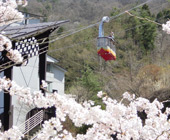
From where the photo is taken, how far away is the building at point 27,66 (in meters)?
6.47

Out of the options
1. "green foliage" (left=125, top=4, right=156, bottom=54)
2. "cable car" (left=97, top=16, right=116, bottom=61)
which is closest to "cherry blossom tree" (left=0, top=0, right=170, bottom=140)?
"cable car" (left=97, top=16, right=116, bottom=61)

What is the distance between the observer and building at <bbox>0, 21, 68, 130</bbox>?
6474 millimetres

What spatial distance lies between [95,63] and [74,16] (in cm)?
1914

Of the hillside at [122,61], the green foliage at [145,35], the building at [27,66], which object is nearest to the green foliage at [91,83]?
the hillside at [122,61]

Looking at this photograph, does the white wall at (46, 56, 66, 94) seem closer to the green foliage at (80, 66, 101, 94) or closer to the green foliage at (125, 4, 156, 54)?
the green foliage at (80, 66, 101, 94)

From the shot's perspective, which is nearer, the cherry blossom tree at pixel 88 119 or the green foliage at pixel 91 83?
the cherry blossom tree at pixel 88 119

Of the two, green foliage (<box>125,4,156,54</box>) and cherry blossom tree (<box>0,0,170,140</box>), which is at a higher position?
Result: cherry blossom tree (<box>0,0,170,140</box>)

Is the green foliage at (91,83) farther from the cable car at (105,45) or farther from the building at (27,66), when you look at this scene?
the cable car at (105,45)

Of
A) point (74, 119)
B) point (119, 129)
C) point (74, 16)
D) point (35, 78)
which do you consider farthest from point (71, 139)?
point (74, 16)

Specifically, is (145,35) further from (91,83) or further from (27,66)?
(27,66)

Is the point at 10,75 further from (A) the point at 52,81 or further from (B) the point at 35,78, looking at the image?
(A) the point at 52,81

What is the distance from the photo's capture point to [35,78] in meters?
14.6

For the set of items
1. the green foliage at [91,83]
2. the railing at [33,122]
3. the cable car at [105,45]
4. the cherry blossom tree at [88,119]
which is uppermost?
the cherry blossom tree at [88,119]

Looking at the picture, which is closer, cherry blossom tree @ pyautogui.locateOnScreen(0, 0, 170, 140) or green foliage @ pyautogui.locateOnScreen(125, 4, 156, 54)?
cherry blossom tree @ pyautogui.locateOnScreen(0, 0, 170, 140)
